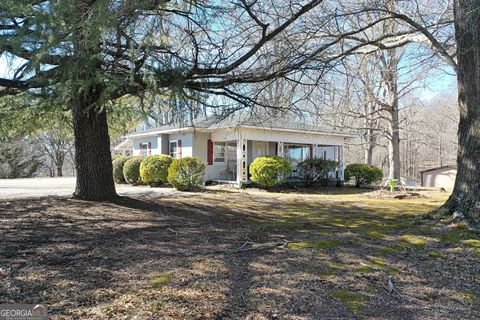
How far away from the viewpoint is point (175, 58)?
19.1 ft

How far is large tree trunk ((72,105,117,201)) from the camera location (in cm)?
795

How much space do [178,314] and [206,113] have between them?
4455 mm

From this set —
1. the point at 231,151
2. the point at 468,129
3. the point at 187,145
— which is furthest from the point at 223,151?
the point at 468,129

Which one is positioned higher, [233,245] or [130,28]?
[130,28]

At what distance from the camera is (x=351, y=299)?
329 cm

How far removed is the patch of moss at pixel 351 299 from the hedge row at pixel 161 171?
436 inches

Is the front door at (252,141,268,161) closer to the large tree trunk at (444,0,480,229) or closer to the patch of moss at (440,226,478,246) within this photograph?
the large tree trunk at (444,0,480,229)

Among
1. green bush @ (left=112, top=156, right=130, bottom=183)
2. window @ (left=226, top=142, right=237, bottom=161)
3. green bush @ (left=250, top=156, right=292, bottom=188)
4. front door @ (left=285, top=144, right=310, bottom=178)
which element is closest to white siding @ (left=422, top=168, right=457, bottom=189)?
front door @ (left=285, top=144, right=310, bottom=178)

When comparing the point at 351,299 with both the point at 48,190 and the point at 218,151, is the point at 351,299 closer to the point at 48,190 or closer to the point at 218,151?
the point at 48,190

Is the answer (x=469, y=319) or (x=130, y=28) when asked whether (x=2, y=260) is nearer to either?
(x=130, y=28)

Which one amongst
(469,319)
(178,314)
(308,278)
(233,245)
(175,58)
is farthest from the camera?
(175,58)

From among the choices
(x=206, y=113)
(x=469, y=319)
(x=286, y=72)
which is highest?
(x=286, y=72)

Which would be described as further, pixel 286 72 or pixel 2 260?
pixel 286 72

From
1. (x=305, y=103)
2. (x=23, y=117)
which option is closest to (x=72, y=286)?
(x=305, y=103)
